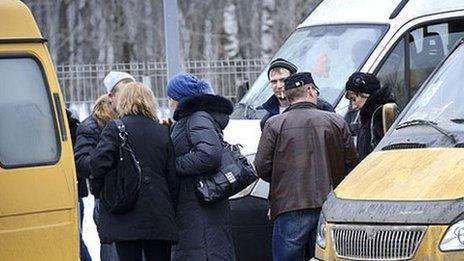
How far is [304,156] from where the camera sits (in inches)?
381

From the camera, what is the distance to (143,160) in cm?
934

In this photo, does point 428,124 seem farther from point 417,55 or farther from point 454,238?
point 417,55

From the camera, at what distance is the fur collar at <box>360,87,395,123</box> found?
1026cm

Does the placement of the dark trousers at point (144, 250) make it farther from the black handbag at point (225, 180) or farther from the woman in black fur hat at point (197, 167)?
the black handbag at point (225, 180)

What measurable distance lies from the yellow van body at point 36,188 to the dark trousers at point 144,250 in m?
0.35

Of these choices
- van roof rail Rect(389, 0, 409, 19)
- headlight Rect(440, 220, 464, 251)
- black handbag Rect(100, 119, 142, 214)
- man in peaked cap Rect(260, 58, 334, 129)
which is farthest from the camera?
van roof rail Rect(389, 0, 409, 19)

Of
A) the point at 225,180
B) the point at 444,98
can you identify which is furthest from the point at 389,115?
the point at 225,180

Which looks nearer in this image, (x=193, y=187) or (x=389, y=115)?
(x=389, y=115)

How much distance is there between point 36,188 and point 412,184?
2.47 meters

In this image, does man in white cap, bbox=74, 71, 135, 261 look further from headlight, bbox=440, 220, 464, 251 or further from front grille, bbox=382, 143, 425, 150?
headlight, bbox=440, 220, 464, 251

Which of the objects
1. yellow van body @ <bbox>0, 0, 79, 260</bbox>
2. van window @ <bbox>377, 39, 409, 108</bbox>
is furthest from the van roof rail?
yellow van body @ <bbox>0, 0, 79, 260</bbox>

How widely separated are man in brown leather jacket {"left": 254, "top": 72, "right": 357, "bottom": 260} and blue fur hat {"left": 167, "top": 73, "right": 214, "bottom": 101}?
1.79 feet

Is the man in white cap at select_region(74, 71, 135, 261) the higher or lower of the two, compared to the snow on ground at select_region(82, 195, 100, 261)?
higher

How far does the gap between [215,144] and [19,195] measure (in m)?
1.45
